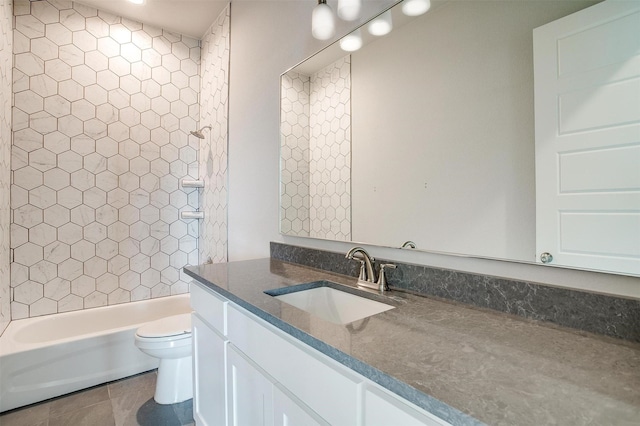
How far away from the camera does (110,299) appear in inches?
103

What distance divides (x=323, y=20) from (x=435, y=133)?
0.77 meters

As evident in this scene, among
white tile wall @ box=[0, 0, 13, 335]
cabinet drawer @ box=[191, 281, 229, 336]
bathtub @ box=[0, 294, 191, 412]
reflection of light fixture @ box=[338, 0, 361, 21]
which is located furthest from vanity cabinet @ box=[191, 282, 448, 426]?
white tile wall @ box=[0, 0, 13, 335]

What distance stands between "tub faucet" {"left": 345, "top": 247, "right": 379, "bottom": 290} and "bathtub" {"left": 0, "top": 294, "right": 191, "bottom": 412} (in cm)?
192

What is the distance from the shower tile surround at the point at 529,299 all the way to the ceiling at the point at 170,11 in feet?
8.35

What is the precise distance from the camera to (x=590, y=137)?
764mm

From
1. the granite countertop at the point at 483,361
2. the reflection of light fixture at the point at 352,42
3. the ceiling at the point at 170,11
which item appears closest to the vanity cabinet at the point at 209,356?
the granite countertop at the point at 483,361

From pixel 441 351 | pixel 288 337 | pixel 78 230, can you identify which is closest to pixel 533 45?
pixel 441 351

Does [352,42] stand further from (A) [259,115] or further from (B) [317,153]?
(A) [259,115]

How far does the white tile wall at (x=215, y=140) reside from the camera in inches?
101

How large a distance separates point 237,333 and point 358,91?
1.13m

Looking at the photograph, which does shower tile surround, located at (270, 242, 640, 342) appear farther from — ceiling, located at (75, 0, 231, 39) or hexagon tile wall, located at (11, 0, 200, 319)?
ceiling, located at (75, 0, 231, 39)

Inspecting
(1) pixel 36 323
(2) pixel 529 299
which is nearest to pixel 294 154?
(2) pixel 529 299

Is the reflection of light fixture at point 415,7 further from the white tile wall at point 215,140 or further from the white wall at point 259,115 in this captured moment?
the white tile wall at point 215,140

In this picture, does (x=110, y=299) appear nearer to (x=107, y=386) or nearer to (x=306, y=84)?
(x=107, y=386)
